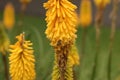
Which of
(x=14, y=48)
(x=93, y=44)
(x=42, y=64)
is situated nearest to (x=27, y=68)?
(x=14, y=48)

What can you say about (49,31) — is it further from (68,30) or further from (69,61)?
(69,61)

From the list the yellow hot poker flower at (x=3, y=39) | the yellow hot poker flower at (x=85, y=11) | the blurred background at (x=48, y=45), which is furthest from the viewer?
the yellow hot poker flower at (x=85, y=11)

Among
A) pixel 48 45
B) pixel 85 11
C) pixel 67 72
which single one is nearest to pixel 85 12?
pixel 85 11

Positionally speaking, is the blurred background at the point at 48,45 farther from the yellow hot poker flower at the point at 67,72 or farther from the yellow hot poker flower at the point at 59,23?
the yellow hot poker flower at the point at 59,23

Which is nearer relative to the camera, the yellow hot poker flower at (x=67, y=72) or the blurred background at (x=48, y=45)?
the yellow hot poker flower at (x=67, y=72)

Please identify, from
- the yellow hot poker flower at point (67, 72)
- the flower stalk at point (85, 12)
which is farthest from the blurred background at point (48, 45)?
the yellow hot poker flower at point (67, 72)

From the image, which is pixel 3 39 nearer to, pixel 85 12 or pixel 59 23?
pixel 59 23
